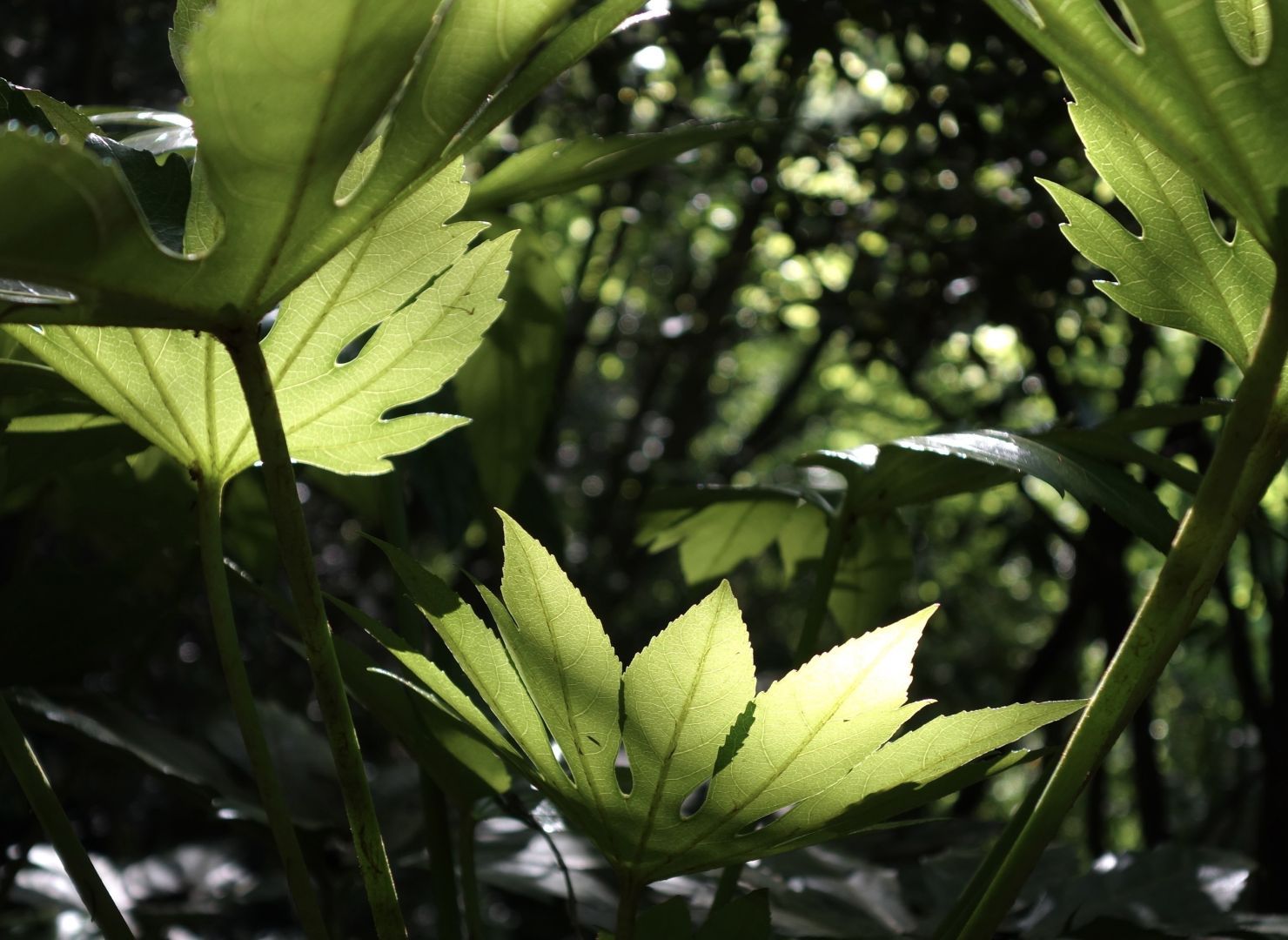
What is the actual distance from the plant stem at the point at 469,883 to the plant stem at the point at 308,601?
154mm

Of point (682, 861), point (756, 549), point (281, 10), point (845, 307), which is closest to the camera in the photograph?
point (281, 10)

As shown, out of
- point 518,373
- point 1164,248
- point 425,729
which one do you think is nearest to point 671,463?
point 518,373

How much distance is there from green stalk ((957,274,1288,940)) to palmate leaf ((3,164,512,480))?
0.85ft

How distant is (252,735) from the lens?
1.42 ft

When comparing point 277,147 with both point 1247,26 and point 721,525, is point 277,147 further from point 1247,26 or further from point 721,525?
point 721,525

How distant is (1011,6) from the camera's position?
31 cm

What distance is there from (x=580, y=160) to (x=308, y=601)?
1.08 feet

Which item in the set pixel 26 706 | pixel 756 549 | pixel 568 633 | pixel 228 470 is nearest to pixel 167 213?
pixel 228 470

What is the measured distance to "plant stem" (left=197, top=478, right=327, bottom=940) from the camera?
0.43m

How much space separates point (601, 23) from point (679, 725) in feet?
0.77

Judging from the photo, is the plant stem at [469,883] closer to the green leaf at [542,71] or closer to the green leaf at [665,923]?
the green leaf at [665,923]

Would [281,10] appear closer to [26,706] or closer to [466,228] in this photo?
[466,228]

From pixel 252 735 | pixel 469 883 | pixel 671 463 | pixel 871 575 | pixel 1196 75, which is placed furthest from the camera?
pixel 671 463

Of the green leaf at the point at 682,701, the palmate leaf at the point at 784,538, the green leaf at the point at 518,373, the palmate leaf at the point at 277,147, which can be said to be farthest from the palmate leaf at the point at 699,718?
the green leaf at the point at 518,373
